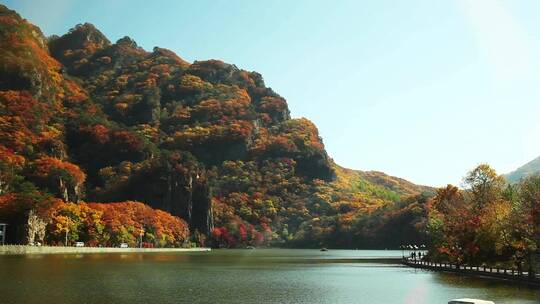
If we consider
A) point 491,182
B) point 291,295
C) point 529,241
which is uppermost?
point 491,182

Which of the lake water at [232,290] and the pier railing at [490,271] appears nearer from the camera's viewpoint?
the lake water at [232,290]

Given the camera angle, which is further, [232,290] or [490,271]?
[490,271]

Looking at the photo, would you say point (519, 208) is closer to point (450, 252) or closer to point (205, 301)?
point (450, 252)

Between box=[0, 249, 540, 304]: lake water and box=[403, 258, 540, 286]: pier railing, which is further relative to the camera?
box=[403, 258, 540, 286]: pier railing

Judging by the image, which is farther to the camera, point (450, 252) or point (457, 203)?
point (457, 203)

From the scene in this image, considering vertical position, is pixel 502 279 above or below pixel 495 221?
below

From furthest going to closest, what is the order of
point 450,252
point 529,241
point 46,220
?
point 46,220 < point 450,252 < point 529,241

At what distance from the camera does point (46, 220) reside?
177750mm

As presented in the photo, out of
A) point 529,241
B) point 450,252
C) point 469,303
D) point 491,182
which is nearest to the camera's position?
point 469,303

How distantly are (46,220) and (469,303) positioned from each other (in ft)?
550

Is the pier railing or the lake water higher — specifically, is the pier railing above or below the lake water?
above

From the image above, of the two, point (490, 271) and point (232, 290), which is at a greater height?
point (490, 271)

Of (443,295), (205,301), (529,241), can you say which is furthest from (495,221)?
(205,301)

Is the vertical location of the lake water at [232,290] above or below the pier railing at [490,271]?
below
